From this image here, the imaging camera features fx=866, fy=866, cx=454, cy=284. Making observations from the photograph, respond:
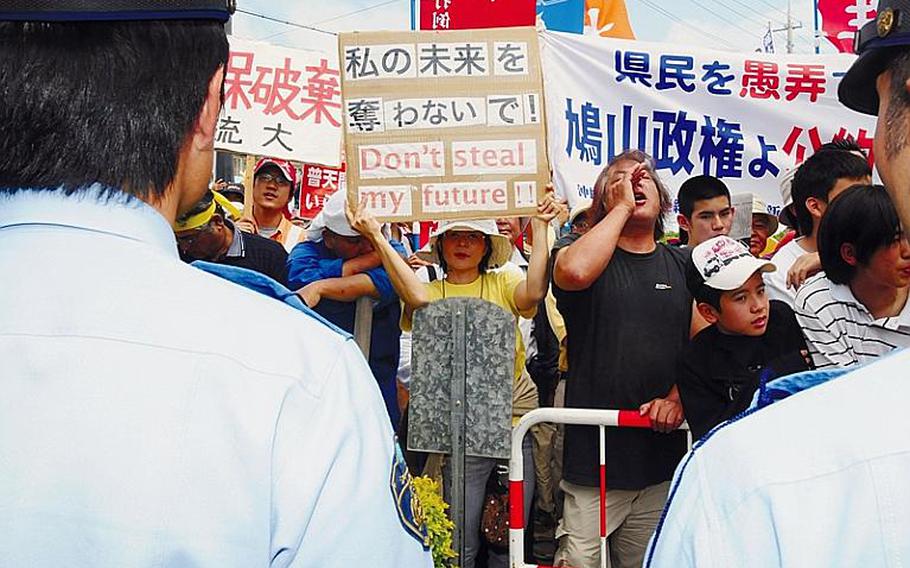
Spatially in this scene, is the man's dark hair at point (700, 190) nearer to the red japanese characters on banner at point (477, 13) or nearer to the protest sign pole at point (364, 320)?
the red japanese characters on banner at point (477, 13)

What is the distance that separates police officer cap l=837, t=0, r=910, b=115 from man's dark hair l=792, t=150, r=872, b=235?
107 inches

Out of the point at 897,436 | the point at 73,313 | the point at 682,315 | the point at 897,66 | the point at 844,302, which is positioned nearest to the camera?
the point at 897,436

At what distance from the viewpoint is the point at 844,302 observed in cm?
291

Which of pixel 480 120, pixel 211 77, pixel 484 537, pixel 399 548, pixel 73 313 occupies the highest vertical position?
pixel 480 120

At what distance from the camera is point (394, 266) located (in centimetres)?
376

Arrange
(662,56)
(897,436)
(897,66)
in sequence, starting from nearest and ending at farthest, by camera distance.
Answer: (897,436), (897,66), (662,56)

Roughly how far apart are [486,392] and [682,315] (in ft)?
2.75

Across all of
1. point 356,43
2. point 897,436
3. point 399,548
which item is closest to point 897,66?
point 897,436

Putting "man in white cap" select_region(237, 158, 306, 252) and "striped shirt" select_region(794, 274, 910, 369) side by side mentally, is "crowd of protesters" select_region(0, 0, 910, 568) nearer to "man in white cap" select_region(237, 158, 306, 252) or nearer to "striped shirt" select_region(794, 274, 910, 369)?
"striped shirt" select_region(794, 274, 910, 369)

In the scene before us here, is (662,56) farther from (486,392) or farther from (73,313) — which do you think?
(73,313)

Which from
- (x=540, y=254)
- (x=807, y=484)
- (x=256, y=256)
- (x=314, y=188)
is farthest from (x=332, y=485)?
(x=314, y=188)

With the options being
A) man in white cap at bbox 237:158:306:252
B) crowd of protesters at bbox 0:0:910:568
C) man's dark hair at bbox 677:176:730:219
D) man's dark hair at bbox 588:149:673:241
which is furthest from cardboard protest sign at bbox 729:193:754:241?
crowd of protesters at bbox 0:0:910:568

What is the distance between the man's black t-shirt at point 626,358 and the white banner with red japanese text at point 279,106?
8.75 feet

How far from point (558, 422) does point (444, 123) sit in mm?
1409
